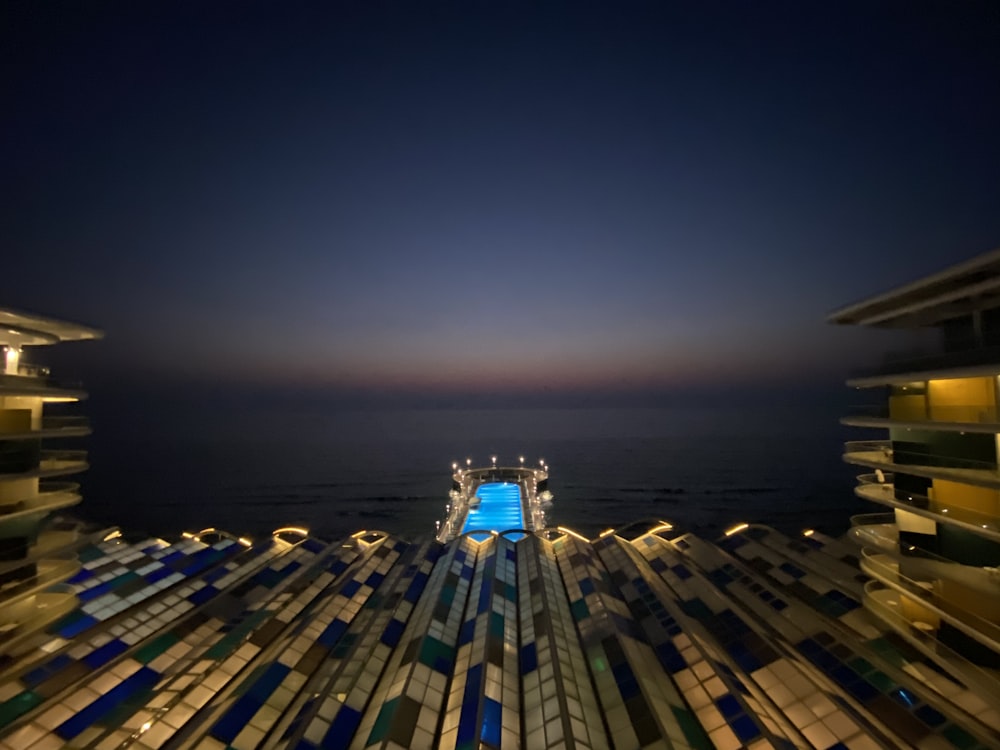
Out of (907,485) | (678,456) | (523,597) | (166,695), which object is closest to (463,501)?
(523,597)

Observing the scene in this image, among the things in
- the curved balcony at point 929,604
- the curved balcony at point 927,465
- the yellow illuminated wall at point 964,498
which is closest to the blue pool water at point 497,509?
the curved balcony at point 927,465

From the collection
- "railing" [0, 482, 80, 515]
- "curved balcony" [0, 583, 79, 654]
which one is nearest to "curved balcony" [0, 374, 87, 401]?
"railing" [0, 482, 80, 515]

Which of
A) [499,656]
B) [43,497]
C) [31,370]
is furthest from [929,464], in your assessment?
[31,370]

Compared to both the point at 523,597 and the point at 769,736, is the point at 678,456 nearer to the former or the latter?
the point at 523,597

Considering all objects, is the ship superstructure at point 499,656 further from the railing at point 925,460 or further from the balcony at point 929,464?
the railing at point 925,460

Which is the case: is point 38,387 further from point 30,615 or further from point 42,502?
point 30,615

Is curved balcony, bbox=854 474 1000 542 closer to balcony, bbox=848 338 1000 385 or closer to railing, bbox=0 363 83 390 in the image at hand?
balcony, bbox=848 338 1000 385
